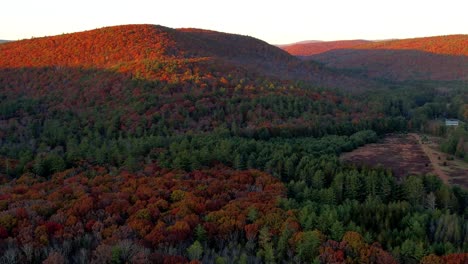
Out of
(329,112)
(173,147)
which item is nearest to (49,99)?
(173,147)

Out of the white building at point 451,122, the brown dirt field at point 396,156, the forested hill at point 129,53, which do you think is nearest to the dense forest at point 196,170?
the forested hill at point 129,53

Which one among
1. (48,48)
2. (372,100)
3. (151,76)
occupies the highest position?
(48,48)

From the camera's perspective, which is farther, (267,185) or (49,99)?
(49,99)

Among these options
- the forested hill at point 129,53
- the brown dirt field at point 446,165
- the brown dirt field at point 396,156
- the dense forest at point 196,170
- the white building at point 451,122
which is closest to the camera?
the dense forest at point 196,170

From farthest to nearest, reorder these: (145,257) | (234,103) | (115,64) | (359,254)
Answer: (115,64), (234,103), (359,254), (145,257)

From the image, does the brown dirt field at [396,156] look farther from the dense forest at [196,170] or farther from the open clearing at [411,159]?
the dense forest at [196,170]

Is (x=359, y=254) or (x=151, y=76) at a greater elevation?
(x=151, y=76)

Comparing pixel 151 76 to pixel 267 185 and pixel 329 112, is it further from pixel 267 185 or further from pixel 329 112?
pixel 267 185
